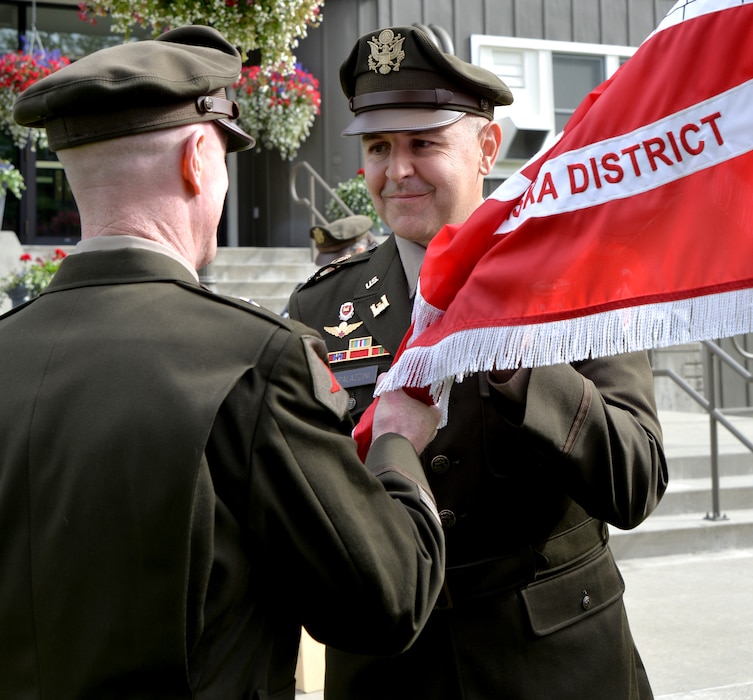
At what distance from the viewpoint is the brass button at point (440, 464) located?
2.12 metres

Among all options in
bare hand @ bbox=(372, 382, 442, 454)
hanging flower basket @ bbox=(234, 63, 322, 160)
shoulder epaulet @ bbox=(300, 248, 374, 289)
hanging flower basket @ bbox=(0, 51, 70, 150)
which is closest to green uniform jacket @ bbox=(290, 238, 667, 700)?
bare hand @ bbox=(372, 382, 442, 454)

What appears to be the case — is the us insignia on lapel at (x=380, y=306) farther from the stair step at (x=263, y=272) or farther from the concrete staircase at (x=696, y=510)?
the stair step at (x=263, y=272)

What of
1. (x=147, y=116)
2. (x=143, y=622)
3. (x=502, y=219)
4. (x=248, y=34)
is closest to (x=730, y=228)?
(x=502, y=219)

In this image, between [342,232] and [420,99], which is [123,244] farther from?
[342,232]

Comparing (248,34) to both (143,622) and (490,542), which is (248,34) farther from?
(143,622)

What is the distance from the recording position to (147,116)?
5.16 ft

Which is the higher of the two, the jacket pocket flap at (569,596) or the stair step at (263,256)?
the stair step at (263,256)

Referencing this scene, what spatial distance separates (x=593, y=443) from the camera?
1906 mm

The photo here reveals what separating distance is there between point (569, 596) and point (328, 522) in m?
0.85

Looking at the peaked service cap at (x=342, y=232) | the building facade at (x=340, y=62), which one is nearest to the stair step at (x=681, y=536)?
the peaked service cap at (x=342, y=232)

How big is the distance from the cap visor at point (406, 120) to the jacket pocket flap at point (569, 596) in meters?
1.06

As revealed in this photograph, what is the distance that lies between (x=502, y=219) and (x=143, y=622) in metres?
1.00

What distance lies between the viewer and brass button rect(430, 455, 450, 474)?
2117 mm

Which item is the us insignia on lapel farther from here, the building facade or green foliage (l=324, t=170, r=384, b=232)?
the building facade
